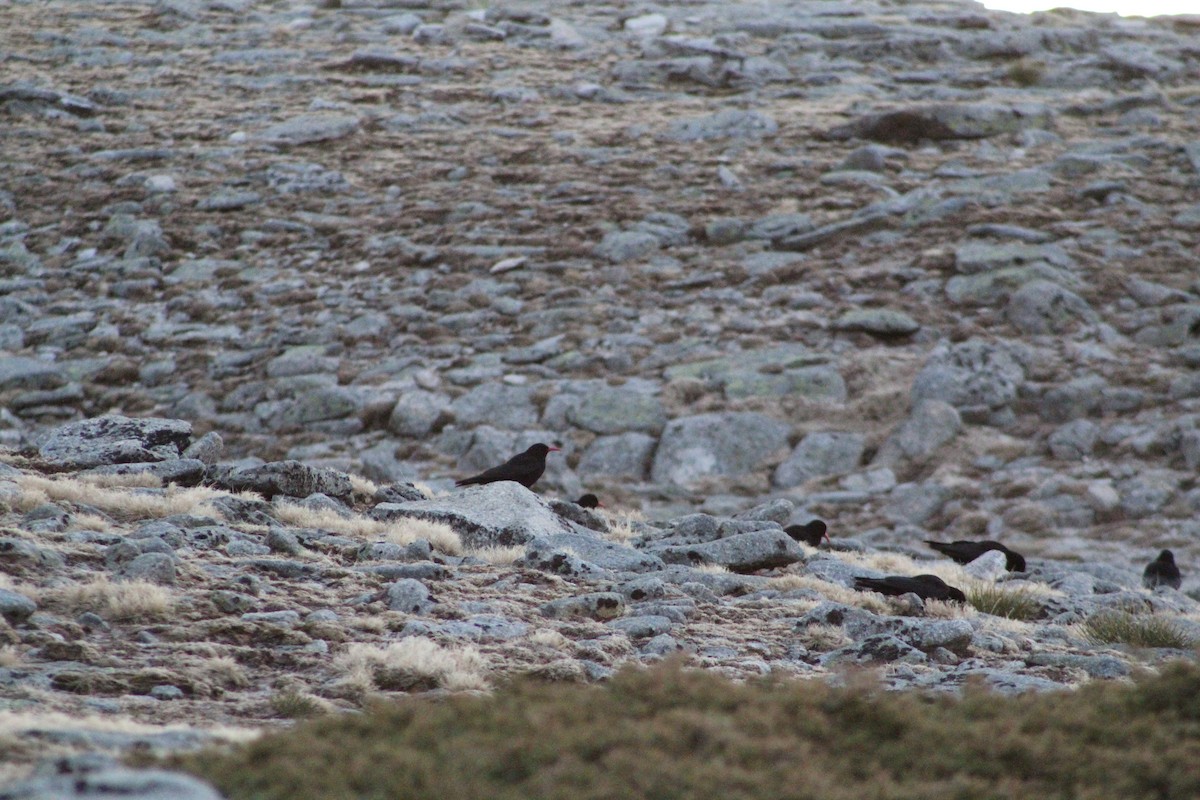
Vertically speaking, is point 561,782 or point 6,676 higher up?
point 561,782

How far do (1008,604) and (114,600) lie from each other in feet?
23.5

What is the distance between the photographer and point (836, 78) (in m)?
31.9

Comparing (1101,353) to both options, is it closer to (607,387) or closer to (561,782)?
(607,387)

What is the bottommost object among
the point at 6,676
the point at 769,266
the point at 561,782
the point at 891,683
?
the point at 769,266

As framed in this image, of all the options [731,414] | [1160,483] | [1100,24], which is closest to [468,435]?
[731,414]

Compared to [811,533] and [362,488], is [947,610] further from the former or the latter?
[362,488]

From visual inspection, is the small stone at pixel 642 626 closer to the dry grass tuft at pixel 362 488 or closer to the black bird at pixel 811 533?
the dry grass tuft at pixel 362 488

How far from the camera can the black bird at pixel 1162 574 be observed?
12.6 meters

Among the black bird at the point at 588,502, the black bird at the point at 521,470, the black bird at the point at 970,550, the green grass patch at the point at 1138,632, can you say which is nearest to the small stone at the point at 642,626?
the green grass patch at the point at 1138,632

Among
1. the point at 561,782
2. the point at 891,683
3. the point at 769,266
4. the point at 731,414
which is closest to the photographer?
the point at 561,782

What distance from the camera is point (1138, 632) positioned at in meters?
8.24

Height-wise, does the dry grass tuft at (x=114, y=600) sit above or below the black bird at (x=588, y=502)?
above

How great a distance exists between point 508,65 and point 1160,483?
23672mm

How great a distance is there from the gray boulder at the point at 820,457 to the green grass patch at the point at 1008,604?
6243 mm
